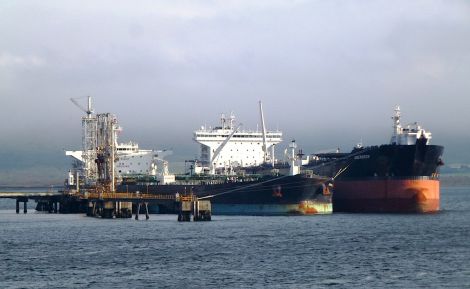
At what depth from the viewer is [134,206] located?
3807 inches

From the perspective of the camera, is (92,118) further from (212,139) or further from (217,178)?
(217,178)

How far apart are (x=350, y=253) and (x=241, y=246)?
6.69 m

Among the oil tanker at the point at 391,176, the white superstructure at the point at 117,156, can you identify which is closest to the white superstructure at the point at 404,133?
the oil tanker at the point at 391,176

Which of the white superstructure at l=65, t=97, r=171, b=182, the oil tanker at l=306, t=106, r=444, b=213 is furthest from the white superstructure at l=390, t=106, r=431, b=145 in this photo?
the white superstructure at l=65, t=97, r=171, b=182

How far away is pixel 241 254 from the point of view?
52625mm

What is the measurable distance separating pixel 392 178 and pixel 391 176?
0.26 metres

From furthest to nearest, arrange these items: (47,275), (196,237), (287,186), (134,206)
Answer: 1. (134,206)
2. (287,186)
3. (196,237)
4. (47,275)

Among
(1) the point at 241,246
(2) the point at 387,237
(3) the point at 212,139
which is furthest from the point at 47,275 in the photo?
(3) the point at 212,139

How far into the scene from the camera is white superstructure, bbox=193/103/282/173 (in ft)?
353

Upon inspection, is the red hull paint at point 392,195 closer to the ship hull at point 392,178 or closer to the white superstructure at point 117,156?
the ship hull at point 392,178

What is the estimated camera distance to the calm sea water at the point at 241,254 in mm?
43156

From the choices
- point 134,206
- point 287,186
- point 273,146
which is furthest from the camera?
point 273,146

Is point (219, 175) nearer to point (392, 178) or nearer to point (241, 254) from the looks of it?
point (392, 178)

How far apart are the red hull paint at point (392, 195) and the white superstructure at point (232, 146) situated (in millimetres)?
19001
